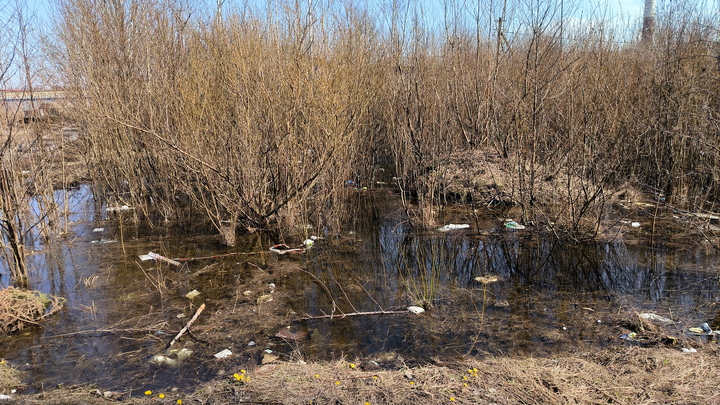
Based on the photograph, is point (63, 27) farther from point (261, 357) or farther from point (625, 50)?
point (625, 50)

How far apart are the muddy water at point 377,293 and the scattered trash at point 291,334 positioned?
0.09 meters

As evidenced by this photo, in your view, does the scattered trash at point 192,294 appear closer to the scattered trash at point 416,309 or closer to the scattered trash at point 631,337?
the scattered trash at point 416,309

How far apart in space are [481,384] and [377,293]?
1.78m

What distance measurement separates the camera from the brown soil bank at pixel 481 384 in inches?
100

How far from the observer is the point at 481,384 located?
269 centimetres

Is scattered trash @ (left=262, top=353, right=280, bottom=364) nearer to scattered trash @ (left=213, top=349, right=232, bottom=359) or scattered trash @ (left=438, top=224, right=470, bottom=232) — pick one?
scattered trash @ (left=213, top=349, right=232, bottom=359)

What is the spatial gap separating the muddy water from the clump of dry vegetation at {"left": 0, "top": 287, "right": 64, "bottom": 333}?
101mm

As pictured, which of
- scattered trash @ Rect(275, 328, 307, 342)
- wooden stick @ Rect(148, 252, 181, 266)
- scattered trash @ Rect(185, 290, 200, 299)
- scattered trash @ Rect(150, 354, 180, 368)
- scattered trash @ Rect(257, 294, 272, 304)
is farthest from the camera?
wooden stick @ Rect(148, 252, 181, 266)

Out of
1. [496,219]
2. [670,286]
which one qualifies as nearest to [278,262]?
[496,219]

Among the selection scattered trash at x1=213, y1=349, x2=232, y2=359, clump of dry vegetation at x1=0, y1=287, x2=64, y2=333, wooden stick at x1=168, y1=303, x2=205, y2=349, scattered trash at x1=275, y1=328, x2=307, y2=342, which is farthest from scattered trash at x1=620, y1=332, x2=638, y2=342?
clump of dry vegetation at x1=0, y1=287, x2=64, y2=333

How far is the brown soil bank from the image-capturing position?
2550mm

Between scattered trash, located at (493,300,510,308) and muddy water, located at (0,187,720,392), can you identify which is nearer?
muddy water, located at (0,187,720,392)

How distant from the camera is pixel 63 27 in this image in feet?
22.8

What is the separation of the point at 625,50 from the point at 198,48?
6.98 meters
